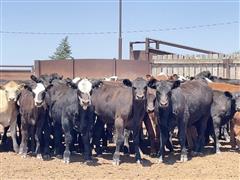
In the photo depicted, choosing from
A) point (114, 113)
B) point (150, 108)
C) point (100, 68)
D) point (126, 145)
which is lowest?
point (126, 145)

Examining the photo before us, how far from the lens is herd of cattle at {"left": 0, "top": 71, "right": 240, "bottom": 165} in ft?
30.8

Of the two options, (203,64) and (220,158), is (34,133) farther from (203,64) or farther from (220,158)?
(203,64)

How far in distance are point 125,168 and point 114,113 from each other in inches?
50.9

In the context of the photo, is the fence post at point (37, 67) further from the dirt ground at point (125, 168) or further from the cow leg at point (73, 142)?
the dirt ground at point (125, 168)

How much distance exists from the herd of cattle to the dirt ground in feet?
0.80

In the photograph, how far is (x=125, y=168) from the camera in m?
8.76

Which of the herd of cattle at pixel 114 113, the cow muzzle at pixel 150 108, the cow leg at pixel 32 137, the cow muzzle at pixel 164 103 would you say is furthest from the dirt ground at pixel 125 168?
the cow muzzle at pixel 164 103

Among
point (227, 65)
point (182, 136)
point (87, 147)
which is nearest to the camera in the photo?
point (87, 147)

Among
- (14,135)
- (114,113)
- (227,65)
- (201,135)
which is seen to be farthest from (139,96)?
(227,65)

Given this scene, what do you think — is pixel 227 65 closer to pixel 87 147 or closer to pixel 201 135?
pixel 201 135

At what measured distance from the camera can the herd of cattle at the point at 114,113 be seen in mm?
9391

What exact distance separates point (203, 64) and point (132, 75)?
8.19 feet

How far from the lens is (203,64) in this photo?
55.4ft

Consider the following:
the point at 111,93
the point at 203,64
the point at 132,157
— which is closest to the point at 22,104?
the point at 111,93
